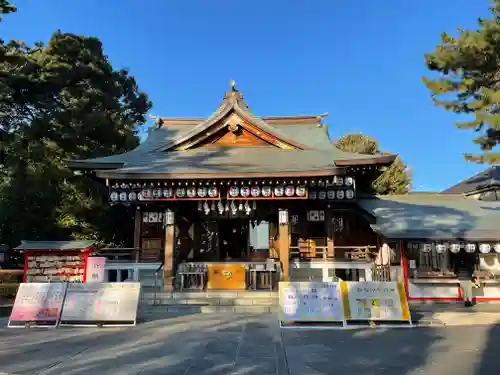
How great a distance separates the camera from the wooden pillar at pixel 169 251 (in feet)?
47.7

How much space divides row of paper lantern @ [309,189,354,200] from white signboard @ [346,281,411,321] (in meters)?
6.58

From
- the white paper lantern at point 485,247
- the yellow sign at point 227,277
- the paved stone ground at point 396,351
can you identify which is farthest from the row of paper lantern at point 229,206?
the white paper lantern at point 485,247

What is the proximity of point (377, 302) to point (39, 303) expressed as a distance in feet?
30.4

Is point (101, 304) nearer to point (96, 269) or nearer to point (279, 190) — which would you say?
point (96, 269)

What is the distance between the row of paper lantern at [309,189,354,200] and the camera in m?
16.0

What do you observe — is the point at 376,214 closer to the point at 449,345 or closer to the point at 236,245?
the point at 236,245

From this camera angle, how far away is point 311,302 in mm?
9680

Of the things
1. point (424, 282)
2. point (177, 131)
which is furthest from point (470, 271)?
point (177, 131)

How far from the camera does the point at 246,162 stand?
53.7 ft

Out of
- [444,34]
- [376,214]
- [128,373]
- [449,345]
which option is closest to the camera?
[128,373]

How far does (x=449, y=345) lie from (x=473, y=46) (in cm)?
889

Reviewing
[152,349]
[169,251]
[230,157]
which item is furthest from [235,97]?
[152,349]

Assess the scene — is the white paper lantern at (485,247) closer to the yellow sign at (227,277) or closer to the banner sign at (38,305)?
the yellow sign at (227,277)

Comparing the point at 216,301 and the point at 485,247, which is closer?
the point at 216,301
